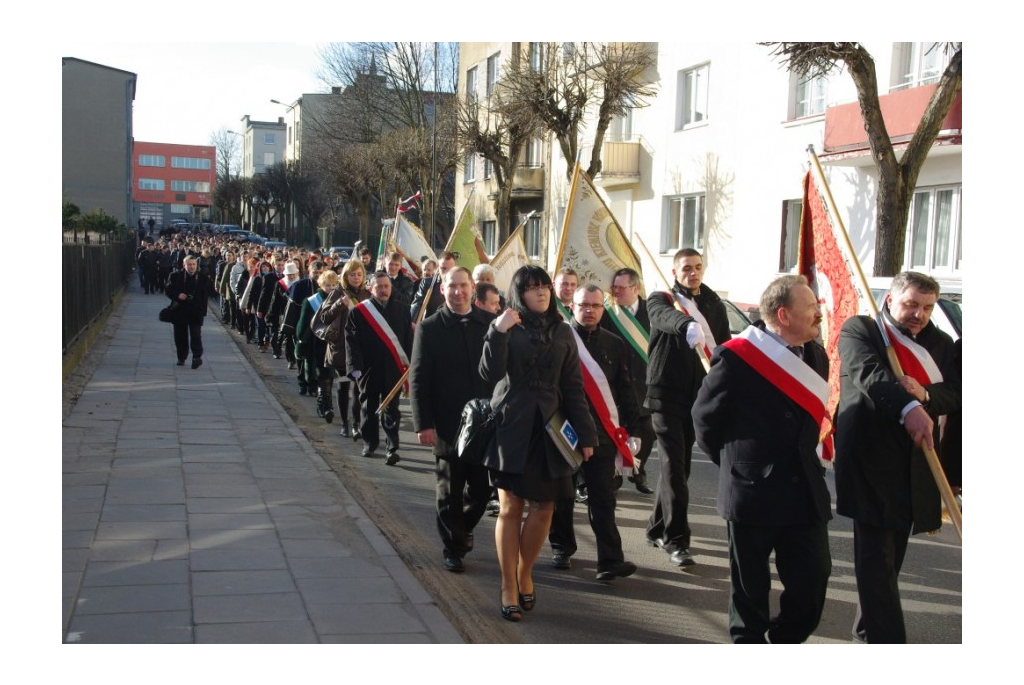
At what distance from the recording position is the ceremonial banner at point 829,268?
5.11 metres

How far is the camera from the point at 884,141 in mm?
14242

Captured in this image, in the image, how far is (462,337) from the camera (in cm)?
631

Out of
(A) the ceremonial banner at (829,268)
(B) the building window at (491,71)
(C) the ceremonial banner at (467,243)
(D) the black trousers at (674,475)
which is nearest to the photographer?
(A) the ceremonial banner at (829,268)

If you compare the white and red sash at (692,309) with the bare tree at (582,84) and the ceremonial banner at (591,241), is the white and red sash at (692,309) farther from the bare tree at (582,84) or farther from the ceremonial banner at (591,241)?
the bare tree at (582,84)

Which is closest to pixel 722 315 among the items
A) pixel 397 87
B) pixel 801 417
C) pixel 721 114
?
pixel 801 417

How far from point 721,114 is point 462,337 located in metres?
18.1

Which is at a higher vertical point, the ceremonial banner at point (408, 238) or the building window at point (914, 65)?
the building window at point (914, 65)

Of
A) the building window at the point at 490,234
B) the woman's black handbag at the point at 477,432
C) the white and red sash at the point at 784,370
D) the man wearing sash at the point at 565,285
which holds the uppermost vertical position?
the building window at the point at 490,234

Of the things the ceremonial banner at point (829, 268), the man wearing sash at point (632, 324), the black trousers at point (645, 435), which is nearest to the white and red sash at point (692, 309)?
the ceremonial banner at point (829, 268)

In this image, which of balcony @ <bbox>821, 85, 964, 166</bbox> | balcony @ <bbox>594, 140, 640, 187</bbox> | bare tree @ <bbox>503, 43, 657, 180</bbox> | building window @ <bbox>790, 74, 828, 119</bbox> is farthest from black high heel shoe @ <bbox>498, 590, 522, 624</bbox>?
balcony @ <bbox>594, 140, 640, 187</bbox>

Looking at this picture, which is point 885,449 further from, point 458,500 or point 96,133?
point 96,133

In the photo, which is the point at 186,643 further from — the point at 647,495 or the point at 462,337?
the point at 647,495

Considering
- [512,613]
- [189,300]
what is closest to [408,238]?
[189,300]

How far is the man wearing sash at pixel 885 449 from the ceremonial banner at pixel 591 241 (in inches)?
153
